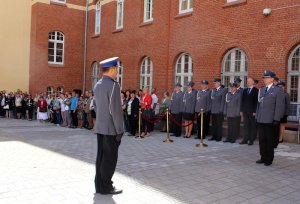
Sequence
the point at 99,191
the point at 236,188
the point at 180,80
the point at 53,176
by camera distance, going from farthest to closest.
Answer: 1. the point at 180,80
2. the point at 53,176
3. the point at 236,188
4. the point at 99,191

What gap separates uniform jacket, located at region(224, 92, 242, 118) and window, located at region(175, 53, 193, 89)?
449 centimetres

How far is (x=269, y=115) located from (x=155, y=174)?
284 cm

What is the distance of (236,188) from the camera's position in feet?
18.8

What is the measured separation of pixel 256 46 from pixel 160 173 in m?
7.58

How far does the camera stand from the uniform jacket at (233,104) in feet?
36.3

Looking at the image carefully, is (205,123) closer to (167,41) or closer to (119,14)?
(167,41)

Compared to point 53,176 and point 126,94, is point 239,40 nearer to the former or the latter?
point 126,94

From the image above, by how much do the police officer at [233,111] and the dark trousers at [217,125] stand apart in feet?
1.09

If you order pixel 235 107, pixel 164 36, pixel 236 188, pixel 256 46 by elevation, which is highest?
pixel 164 36

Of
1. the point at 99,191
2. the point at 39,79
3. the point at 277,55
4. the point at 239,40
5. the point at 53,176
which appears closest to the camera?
the point at 99,191

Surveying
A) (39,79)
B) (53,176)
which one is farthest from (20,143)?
(39,79)

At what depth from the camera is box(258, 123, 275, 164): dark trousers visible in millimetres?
7512

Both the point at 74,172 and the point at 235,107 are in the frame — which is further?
the point at 235,107

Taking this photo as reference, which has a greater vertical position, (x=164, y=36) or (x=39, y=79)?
(x=164, y=36)
